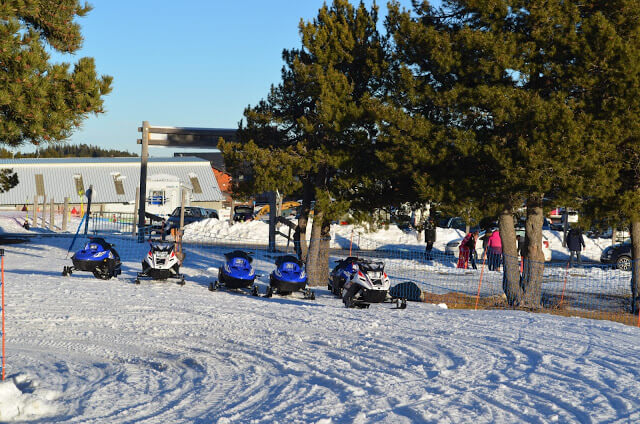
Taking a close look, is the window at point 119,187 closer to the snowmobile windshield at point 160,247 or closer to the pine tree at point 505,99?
the snowmobile windshield at point 160,247

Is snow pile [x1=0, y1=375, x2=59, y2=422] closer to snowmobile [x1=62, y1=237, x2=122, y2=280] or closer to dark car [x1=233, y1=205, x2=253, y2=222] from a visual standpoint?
snowmobile [x1=62, y1=237, x2=122, y2=280]

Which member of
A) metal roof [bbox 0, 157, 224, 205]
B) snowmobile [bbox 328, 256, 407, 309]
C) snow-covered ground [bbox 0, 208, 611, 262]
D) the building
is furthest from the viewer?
metal roof [bbox 0, 157, 224, 205]

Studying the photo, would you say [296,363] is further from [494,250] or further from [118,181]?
[118,181]

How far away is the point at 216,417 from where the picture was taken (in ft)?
21.0

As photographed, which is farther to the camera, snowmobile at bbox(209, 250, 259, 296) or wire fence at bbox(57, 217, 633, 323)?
wire fence at bbox(57, 217, 633, 323)

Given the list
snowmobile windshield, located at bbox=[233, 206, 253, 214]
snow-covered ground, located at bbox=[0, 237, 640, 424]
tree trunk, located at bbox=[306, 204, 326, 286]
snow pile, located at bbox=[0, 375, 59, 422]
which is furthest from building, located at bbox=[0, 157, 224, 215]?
snow pile, located at bbox=[0, 375, 59, 422]

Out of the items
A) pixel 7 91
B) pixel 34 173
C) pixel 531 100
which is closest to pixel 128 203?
pixel 34 173

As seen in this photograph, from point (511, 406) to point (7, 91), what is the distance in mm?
12873

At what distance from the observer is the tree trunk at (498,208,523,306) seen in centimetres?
1802

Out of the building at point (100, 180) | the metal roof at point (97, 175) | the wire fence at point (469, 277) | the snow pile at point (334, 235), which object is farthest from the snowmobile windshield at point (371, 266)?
the metal roof at point (97, 175)

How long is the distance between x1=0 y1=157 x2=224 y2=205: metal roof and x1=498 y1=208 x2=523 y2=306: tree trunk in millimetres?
44275

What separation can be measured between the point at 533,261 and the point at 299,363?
10.5 m

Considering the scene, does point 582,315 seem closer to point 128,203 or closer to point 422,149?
point 422,149

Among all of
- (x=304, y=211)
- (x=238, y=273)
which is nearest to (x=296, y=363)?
(x=238, y=273)
